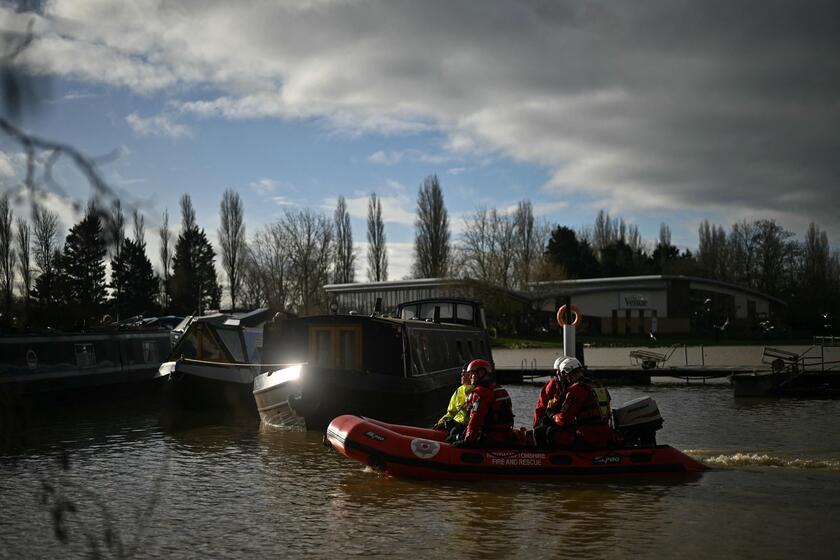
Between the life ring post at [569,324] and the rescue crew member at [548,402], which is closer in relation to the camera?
the rescue crew member at [548,402]

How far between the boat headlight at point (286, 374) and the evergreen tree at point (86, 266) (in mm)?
13001

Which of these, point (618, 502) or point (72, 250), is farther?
point (618, 502)

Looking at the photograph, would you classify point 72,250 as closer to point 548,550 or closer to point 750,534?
point 548,550

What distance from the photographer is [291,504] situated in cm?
1054

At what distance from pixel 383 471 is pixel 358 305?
181 feet

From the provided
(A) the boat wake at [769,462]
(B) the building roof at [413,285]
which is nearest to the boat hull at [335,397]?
(A) the boat wake at [769,462]

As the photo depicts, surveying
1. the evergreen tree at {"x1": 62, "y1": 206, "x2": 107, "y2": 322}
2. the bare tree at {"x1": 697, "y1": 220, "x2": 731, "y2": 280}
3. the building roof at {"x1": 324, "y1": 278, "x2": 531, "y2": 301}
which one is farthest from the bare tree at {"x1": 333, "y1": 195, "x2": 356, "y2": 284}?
the evergreen tree at {"x1": 62, "y1": 206, "x2": 107, "y2": 322}

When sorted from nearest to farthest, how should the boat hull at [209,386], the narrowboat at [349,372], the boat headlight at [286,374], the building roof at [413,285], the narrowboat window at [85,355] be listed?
the boat headlight at [286,374], the narrowboat at [349,372], the boat hull at [209,386], the narrowboat window at [85,355], the building roof at [413,285]

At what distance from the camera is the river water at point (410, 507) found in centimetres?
848

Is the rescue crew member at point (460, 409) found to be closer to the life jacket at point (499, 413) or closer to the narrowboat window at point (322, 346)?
the life jacket at point (499, 413)

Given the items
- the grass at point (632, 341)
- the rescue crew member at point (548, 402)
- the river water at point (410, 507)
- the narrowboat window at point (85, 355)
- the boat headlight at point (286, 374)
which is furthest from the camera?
the grass at point (632, 341)

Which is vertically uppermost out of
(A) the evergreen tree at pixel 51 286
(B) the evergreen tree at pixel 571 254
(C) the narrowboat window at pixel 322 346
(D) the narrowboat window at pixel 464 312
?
(B) the evergreen tree at pixel 571 254

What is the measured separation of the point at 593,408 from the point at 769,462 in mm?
3447

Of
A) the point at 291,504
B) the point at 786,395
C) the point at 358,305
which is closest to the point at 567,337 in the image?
the point at 786,395
